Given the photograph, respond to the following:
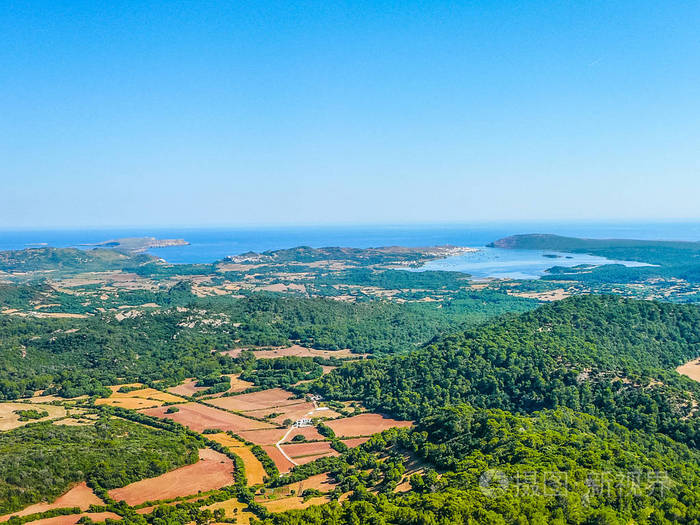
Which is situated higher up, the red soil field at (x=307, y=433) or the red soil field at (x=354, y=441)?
the red soil field at (x=354, y=441)

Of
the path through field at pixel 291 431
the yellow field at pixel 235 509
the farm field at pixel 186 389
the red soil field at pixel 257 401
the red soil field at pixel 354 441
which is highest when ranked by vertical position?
the yellow field at pixel 235 509

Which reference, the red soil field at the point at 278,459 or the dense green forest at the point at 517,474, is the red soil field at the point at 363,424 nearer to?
the dense green forest at the point at 517,474

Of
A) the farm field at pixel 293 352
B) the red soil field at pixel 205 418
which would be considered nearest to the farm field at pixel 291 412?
the red soil field at pixel 205 418

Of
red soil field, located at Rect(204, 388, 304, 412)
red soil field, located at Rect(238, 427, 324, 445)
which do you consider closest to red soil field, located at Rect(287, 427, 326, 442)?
red soil field, located at Rect(238, 427, 324, 445)

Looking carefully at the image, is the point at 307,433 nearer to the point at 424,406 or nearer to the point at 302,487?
the point at 302,487

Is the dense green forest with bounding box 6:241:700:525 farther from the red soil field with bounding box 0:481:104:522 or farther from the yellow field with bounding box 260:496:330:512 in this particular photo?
the yellow field with bounding box 260:496:330:512

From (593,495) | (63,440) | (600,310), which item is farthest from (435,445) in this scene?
(600,310)
